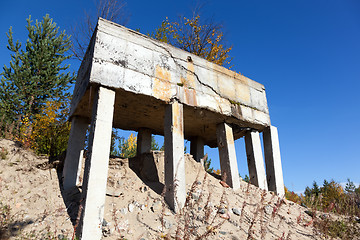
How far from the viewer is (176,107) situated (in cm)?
578

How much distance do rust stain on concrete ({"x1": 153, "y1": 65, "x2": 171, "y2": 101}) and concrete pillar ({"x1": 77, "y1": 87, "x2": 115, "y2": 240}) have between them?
3.35ft

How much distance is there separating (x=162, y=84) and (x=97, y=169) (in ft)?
8.02

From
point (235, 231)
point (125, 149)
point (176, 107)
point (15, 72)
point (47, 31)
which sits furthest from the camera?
point (125, 149)

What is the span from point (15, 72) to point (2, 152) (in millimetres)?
6023

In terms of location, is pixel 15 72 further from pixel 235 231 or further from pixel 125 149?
pixel 235 231

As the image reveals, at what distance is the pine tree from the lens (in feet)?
33.8

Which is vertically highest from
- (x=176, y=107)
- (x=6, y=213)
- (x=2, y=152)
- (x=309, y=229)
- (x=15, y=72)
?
(x=15, y=72)

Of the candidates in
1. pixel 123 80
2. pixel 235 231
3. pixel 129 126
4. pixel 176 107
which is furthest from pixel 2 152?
pixel 235 231

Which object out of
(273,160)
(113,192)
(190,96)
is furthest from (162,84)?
(273,160)

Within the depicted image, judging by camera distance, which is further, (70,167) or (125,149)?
(125,149)

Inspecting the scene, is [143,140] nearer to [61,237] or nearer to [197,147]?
[197,147]

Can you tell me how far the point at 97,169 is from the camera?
446 cm

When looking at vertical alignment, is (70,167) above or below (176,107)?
below

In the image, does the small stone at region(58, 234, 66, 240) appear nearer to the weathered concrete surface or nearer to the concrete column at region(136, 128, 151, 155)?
the weathered concrete surface
